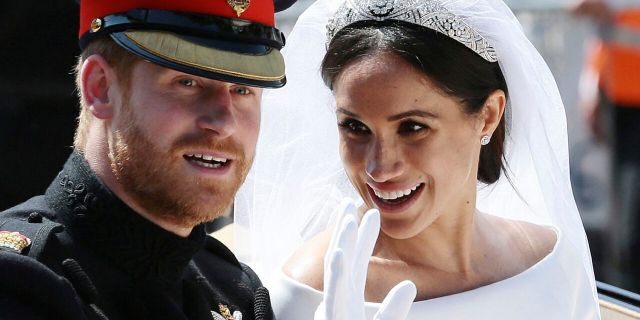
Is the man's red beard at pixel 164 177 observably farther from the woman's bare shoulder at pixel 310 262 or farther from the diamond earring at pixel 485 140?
the diamond earring at pixel 485 140

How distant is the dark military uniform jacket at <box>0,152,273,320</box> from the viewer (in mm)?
1804

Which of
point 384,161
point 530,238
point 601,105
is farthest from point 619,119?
point 384,161

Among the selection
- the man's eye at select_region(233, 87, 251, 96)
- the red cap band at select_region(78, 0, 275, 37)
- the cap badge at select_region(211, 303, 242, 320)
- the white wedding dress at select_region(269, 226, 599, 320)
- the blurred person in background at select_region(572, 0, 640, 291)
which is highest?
the red cap band at select_region(78, 0, 275, 37)

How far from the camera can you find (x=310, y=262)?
243 cm

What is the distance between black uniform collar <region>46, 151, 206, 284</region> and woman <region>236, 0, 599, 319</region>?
1.57 ft

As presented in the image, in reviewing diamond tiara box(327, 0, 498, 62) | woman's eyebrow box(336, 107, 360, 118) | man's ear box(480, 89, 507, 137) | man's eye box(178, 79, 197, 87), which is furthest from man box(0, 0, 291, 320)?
man's ear box(480, 89, 507, 137)

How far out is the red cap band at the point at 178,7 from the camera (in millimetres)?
1955

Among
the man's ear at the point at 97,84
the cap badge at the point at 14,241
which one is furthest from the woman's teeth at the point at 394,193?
the cap badge at the point at 14,241

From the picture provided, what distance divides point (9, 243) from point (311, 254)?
78 centimetres

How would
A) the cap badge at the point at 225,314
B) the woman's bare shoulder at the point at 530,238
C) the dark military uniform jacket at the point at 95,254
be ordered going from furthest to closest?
the woman's bare shoulder at the point at 530,238 → the cap badge at the point at 225,314 → the dark military uniform jacket at the point at 95,254

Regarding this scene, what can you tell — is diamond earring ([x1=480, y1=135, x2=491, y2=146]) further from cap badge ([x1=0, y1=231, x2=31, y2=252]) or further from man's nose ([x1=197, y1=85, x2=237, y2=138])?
cap badge ([x1=0, y1=231, x2=31, y2=252])

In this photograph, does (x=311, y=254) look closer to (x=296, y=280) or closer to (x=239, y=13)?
(x=296, y=280)

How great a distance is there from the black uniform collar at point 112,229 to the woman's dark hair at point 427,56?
58 cm

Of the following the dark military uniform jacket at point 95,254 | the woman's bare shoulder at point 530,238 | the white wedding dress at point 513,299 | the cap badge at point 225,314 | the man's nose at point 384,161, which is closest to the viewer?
the dark military uniform jacket at point 95,254
